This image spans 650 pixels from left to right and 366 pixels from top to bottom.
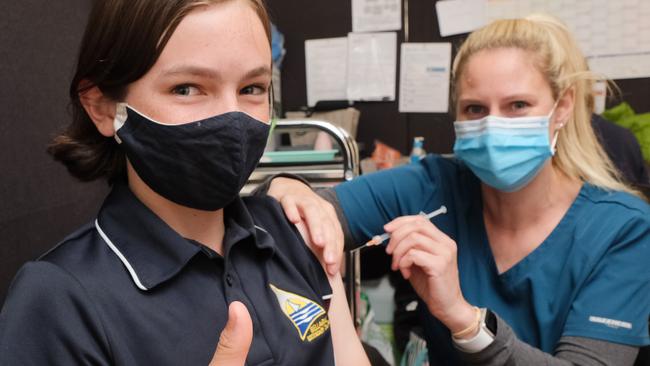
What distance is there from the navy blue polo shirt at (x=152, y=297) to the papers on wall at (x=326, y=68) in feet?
6.96

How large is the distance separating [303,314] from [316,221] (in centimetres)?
21

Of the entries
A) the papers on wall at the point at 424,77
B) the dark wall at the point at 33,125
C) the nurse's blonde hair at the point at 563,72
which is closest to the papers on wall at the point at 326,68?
the papers on wall at the point at 424,77

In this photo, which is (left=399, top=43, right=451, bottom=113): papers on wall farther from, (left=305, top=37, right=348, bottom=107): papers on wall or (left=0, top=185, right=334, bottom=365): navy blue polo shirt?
(left=0, top=185, right=334, bottom=365): navy blue polo shirt

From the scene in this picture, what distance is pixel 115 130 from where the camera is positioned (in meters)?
0.77

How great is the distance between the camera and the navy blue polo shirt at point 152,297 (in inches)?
23.5

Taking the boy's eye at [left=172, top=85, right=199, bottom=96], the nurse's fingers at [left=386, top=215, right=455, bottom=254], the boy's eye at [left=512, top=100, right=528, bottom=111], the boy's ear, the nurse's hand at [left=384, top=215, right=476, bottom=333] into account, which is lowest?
the nurse's hand at [left=384, top=215, right=476, bottom=333]

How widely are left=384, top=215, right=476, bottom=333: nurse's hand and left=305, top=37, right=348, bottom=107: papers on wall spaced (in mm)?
1950

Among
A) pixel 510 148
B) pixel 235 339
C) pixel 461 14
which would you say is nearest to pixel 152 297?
pixel 235 339

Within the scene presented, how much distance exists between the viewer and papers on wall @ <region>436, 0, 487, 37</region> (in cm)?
274

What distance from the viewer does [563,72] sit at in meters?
1.29

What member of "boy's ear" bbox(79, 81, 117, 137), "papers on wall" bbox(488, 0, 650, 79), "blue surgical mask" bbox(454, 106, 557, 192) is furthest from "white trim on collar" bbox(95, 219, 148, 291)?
A: "papers on wall" bbox(488, 0, 650, 79)

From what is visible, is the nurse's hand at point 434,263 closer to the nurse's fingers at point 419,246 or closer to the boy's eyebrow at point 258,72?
the nurse's fingers at point 419,246

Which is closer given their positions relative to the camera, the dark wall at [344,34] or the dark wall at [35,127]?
the dark wall at [35,127]

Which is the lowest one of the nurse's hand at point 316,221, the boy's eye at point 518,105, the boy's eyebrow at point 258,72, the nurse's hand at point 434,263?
the nurse's hand at point 434,263
